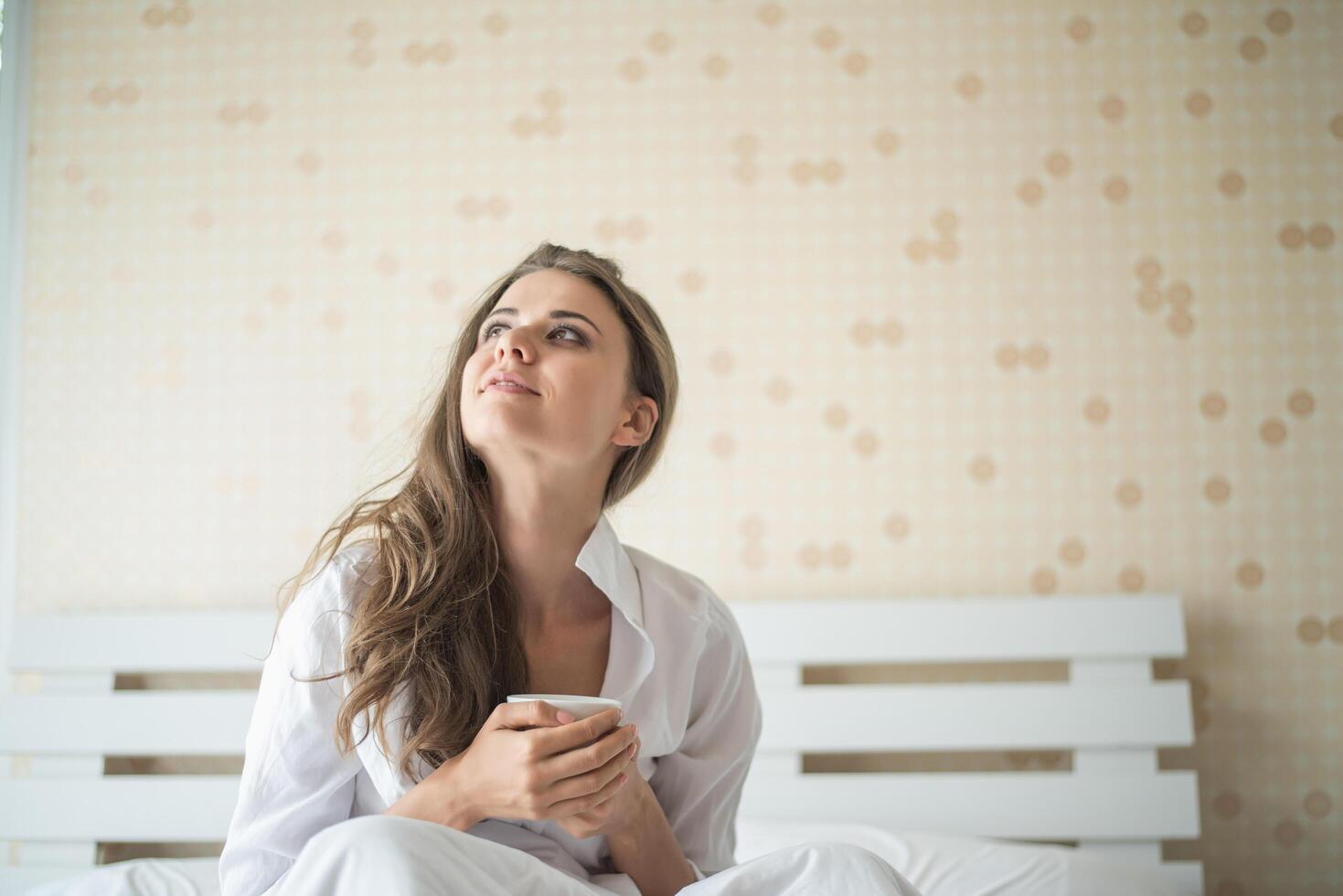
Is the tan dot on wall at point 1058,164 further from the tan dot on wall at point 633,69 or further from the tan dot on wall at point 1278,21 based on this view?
the tan dot on wall at point 633,69

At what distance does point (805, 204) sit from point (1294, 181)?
100 centimetres

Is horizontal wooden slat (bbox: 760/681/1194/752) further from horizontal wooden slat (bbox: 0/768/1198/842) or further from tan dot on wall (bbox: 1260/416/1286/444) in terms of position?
tan dot on wall (bbox: 1260/416/1286/444)

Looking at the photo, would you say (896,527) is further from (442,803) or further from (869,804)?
(442,803)

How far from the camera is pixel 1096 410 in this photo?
7.23ft

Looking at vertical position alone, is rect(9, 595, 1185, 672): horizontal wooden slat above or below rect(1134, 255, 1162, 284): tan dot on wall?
below

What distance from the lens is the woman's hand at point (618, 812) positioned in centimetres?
110

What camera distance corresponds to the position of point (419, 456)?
140 cm

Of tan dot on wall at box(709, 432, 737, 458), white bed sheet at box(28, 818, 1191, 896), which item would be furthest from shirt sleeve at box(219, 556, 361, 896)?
tan dot on wall at box(709, 432, 737, 458)

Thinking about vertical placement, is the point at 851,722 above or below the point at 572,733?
below

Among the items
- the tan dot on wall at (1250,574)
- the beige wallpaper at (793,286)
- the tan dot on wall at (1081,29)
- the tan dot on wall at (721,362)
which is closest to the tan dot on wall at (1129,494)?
the beige wallpaper at (793,286)

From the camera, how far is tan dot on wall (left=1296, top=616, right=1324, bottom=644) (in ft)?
6.96

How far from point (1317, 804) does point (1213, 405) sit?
2.64 ft

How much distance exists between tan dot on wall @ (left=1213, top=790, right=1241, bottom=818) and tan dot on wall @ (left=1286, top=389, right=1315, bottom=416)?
77 centimetres

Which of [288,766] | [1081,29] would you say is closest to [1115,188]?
[1081,29]
